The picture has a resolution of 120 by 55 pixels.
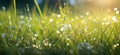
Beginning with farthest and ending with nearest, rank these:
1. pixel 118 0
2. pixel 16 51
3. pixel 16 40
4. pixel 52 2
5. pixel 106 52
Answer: pixel 52 2 → pixel 118 0 → pixel 16 40 → pixel 106 52 → pixel 16 51

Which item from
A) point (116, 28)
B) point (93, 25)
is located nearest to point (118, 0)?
point (93, 25)

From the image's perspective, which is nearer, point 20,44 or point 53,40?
point 20,44

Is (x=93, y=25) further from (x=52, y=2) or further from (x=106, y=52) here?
(x=52, y=2)

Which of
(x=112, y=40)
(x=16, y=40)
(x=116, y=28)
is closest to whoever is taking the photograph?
(x=16, y=40)

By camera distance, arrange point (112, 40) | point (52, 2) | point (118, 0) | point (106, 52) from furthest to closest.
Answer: point (52, 2)
point (118, 0)
point (112, 40)
point (106, 52)

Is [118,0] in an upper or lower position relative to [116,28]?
upper

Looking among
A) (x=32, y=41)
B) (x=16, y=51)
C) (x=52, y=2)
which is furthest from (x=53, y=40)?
(x=52, y=2)

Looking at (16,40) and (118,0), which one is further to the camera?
(118,0)

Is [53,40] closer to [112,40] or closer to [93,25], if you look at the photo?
[112,40]

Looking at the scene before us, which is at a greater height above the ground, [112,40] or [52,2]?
[52,2]
